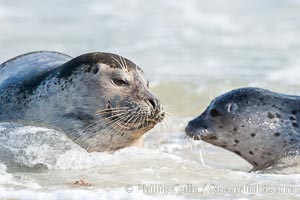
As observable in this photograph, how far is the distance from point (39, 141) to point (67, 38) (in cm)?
1505

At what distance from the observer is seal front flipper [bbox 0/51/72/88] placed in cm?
714

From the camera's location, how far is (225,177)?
594 centimetres

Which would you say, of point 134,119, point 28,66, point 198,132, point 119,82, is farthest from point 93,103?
point 198,132

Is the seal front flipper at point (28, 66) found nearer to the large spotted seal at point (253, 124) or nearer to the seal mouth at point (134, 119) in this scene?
the seal mouth at point (134, 119)

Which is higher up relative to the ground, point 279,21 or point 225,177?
point 279,21

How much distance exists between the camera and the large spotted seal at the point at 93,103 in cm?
642

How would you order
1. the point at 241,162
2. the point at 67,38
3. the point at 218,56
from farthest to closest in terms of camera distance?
the point at 67,38
the point at 218,56
the point at 241,162

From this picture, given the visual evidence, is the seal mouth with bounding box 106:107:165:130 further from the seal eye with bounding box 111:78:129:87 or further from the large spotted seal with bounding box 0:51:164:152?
the seal eye with bounding box 111:78:129:87

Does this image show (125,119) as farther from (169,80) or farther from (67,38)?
(67,38)

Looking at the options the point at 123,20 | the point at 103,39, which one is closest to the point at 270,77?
the point at 103,39

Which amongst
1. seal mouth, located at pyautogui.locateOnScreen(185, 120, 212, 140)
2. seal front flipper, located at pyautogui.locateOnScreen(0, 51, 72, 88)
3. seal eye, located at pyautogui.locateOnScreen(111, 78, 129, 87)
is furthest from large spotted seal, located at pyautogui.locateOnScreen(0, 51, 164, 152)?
seal mouth, located at pyautogui.locateOnScreen(185, 120, 212, 140)

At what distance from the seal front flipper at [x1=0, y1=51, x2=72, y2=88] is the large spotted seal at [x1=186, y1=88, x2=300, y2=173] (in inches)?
57.0

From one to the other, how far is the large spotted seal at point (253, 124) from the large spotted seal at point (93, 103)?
1.77m

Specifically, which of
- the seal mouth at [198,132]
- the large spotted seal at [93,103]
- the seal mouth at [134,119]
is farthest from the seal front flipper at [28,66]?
the seal mouth at [198,132]
